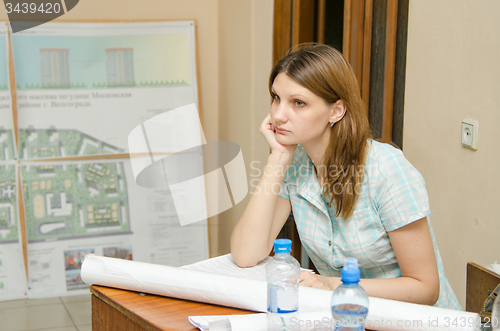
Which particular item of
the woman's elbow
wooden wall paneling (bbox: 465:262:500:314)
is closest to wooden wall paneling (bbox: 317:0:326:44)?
the woman's elbow

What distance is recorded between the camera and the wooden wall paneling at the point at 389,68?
2068mm

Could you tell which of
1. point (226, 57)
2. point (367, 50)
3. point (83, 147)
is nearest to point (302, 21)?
point (367, 50)

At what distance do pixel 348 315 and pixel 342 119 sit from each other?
67 cm

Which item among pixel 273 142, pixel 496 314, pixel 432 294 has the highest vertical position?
pixel 273 142

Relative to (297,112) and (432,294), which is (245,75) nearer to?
(297,112)

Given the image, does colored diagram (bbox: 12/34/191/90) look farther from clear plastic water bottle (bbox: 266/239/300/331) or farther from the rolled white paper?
clear plastic water bottle (bbox: 266/239/300/331)

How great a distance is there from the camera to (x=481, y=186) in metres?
1.63

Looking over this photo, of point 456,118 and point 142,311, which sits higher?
point 456,118

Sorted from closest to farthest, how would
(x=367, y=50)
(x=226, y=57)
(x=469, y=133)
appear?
(x=469, y=133) → (x=367, y=50) → (x=226, y=57)

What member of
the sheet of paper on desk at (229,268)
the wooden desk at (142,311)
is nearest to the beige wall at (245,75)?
the sheet of paper on desk at (229,268)

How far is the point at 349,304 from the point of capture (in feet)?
2.82

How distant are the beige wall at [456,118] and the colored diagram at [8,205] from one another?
215 centimetres

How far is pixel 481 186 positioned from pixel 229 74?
6.10 feet

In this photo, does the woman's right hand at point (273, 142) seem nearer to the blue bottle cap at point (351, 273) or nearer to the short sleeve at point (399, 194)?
the short sleeve at point (399, 194)
